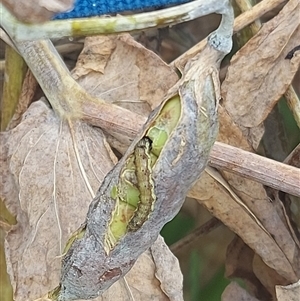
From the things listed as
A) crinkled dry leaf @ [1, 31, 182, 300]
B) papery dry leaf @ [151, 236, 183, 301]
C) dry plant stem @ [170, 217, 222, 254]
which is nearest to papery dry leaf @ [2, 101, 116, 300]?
crinkled dry leaf @ [1, 31, 182, 300]

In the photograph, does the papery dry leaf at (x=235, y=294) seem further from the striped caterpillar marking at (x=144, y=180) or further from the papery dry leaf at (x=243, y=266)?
the striped caterpillar marking at (x=144, y=180)

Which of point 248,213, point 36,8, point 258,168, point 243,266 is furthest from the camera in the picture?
point 243,266

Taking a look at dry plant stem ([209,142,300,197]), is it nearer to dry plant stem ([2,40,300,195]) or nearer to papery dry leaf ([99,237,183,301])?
dry plant stem ([2,40,300,195])

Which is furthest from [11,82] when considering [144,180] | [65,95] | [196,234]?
[144,180]

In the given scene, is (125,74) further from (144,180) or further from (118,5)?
(144,180)

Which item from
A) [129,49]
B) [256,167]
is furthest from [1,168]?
[256,167]

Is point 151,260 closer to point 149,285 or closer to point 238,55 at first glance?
point 149,285
